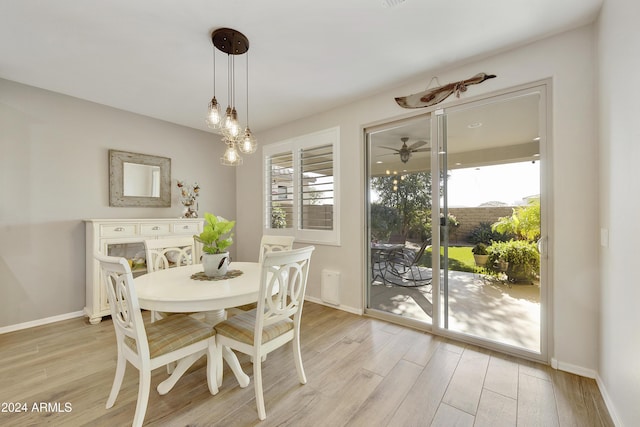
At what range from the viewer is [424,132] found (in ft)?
9.07

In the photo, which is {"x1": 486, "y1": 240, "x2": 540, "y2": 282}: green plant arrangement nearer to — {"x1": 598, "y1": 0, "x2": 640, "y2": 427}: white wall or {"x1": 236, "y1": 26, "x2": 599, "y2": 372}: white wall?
{"x1": 236, "y1": 26, "x2": 599, "y2": 372}: white wall

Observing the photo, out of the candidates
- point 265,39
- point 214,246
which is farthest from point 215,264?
point 265,39

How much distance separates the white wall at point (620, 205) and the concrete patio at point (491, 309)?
1.44 feet

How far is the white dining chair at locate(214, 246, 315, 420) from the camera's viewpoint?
5.16 ft

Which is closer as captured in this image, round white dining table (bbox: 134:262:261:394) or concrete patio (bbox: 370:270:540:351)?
round white dining table (bbox: 134:262:261:394)

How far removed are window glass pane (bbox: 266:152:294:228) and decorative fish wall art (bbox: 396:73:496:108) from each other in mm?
1804

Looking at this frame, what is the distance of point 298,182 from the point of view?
379 cm

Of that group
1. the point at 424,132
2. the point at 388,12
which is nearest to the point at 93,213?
the point at 388,12

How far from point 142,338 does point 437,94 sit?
9.96 feet

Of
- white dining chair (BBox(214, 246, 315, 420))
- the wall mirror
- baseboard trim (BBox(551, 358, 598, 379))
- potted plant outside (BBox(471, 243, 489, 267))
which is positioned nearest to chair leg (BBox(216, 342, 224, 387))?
white dining chair (BBox(214, 246, 315, 420))

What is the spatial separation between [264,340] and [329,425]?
595 mm

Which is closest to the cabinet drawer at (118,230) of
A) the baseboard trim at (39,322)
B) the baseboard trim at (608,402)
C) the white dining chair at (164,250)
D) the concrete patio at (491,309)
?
the white dining chair at (164,250)

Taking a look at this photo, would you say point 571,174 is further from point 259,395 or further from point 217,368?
point 217,368

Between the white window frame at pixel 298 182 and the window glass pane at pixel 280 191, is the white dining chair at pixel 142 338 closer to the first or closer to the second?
the white window frame at pixel 298 182
